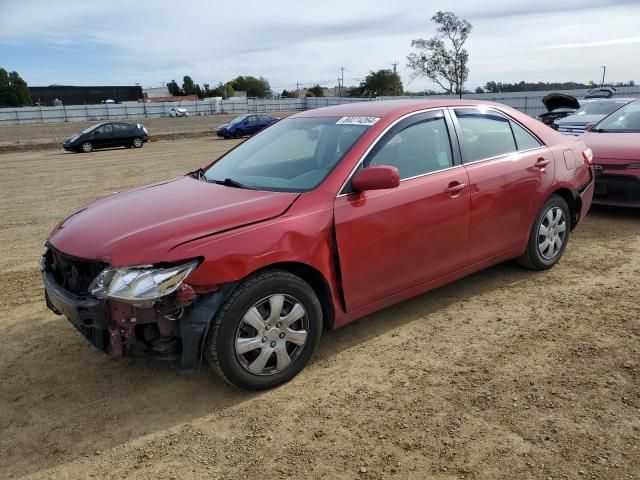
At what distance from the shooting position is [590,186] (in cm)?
550

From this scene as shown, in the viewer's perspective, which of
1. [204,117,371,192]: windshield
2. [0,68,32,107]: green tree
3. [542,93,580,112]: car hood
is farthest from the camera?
[0,68,32,107]: green tree

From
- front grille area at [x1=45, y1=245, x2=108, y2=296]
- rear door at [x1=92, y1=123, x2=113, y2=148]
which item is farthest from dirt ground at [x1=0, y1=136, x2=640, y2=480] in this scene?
rear door at [x1=92, y1=123, x2=113, y2=148]

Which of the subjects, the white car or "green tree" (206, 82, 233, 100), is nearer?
the white car

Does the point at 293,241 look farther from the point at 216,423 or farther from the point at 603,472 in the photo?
the point at 603,472

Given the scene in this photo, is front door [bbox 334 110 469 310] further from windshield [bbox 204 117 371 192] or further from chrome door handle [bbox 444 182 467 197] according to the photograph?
windshield [bbox 204 117 371 192]

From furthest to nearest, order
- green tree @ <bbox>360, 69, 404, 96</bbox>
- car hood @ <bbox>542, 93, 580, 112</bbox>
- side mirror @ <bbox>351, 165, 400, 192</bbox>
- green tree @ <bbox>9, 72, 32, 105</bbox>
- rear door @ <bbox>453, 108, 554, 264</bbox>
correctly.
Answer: green tree @ <bbox>9, 72, 32, 105</bbox>, green tree @ <bbox>360, 69, 404, 96</bbox>, car hood @ <bbox>542, 93, 580, 112</bbox>, rear door @ <bbox>453, 108, 554, 264</bbox>, side mirror @ <bbox>351, 165, 400, 192</bbox>

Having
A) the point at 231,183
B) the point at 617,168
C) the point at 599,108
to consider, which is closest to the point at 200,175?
the point at 231,183

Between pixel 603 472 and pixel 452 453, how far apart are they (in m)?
0.69

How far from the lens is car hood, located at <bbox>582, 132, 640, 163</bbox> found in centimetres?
687

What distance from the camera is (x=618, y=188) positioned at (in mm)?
7000

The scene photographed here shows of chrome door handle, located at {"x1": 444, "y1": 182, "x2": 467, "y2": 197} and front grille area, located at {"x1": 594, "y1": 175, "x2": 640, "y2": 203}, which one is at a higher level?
chrome door handle, located at {"x1": 444, "y1": 182, "x2": 467, "y2": 197}

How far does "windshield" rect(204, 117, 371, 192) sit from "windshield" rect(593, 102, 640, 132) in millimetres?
5612

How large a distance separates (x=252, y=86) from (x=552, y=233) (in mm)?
121554

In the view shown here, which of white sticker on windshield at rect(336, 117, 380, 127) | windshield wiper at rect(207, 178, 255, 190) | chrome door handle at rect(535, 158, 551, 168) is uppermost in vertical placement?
white sticker on windshield at rect(336, 117, 380, 127)
